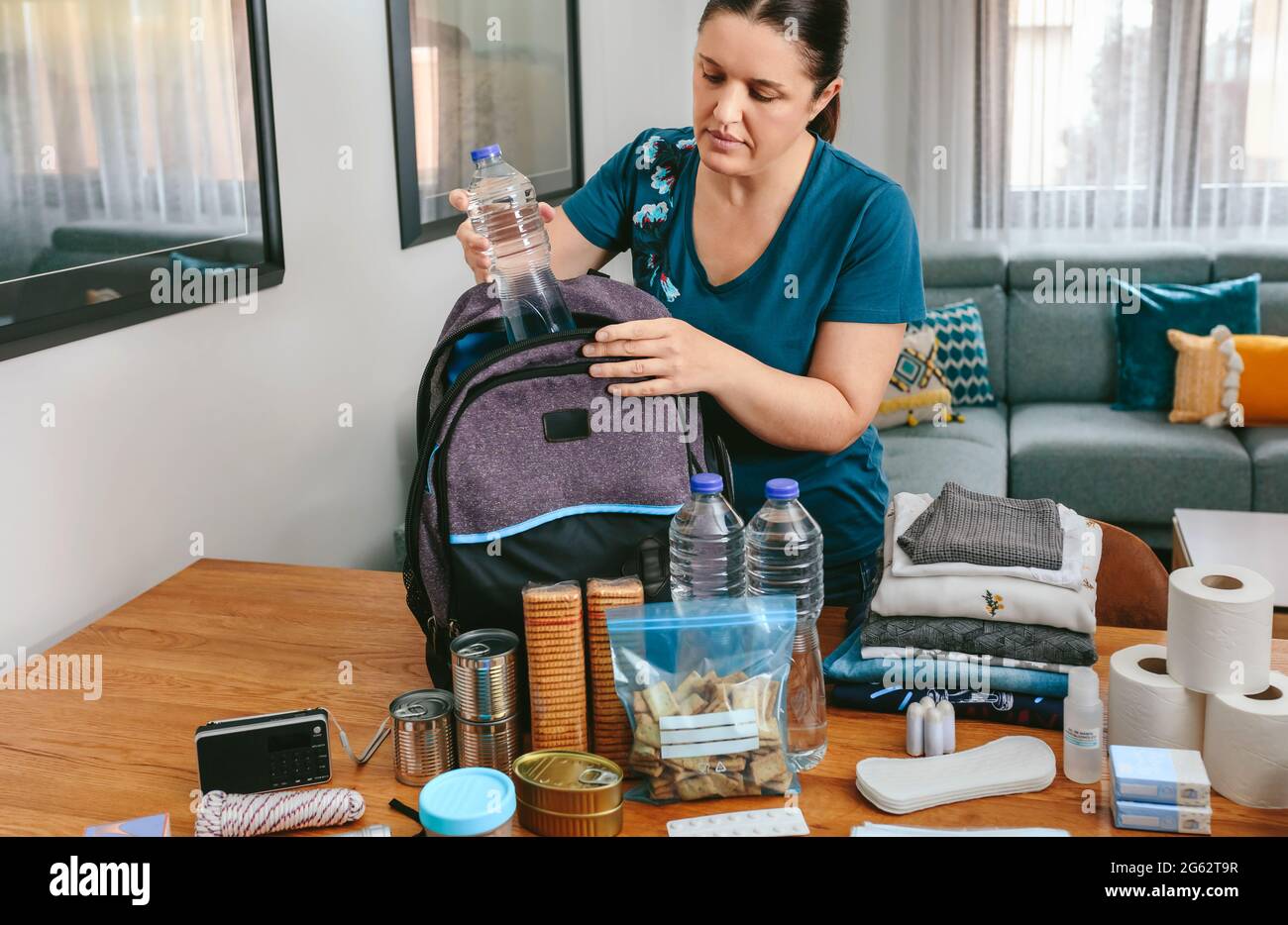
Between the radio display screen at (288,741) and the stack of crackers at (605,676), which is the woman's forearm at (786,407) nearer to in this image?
the stack of crackers at (605,676)

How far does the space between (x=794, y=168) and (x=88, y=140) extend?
0.86 metres

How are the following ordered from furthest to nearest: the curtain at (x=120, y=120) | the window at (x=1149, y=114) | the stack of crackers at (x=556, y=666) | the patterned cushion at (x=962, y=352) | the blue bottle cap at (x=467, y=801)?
1. the window at (x=1149, y=114)
2. the patterned cushion at (x=962, y=352)
3. the curtain at (x=120, y=120)
4. the stack of crackers at (x=556, y=666)
5. the blue bottle cap at (x=467, y=801)

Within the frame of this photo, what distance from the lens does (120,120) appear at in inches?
59.1

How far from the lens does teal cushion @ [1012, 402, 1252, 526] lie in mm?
3363

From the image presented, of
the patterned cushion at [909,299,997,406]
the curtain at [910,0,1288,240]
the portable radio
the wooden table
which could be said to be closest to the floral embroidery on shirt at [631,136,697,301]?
the wooden table

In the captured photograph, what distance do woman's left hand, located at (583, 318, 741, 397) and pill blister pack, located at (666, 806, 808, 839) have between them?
1.32 feet

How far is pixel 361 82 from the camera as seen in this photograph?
2.05 m

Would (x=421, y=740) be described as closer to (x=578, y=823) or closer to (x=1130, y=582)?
(x=578, y=823)

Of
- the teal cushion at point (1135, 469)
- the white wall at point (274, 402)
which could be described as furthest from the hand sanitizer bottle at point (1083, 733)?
the teal cushion at point (1135, 469)

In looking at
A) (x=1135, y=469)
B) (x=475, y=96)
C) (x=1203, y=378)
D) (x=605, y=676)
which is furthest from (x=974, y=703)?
(x=1203, y=378)

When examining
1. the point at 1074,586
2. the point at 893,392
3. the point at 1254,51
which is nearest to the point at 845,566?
the point at 1074,586

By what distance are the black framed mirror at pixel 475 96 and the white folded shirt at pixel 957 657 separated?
56.7 inches

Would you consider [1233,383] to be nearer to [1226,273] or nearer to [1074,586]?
[1226,273]

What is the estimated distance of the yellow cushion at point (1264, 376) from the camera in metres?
3.49
